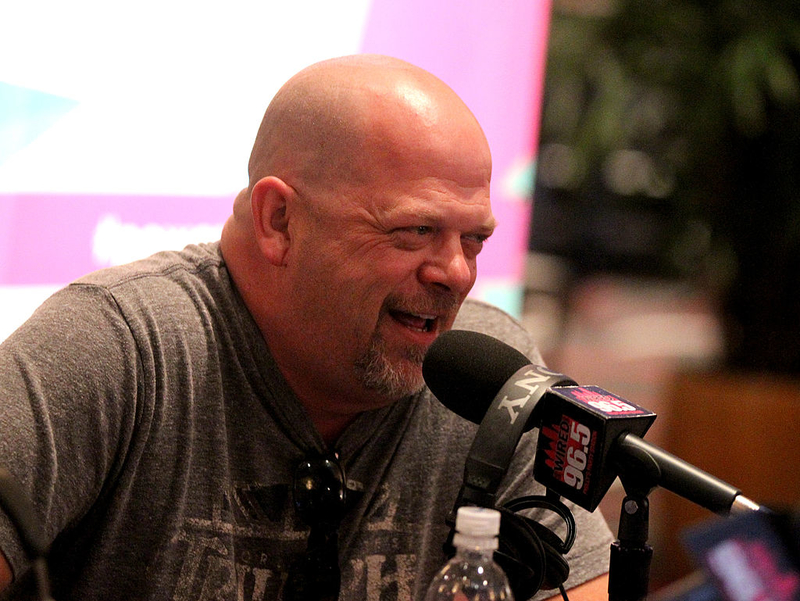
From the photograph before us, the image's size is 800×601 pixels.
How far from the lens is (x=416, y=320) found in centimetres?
149

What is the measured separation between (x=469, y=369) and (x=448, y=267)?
326mm

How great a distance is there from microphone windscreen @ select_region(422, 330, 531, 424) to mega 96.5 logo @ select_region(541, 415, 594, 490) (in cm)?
12

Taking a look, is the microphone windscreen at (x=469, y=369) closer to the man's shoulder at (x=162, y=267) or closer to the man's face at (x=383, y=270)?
the man's face at (x=383, y=270)

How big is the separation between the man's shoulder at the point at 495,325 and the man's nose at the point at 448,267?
28 cm

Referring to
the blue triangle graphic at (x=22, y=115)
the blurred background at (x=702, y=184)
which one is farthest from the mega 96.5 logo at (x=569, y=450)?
the blurred background at (x=702, y=184)

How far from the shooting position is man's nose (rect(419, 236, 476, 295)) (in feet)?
4.72

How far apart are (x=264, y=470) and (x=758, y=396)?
266 centimetres

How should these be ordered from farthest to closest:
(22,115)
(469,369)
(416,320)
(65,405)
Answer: (22,115)
(416,320)
(65,405)
(469,369)

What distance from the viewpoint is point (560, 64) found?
362 centimetres

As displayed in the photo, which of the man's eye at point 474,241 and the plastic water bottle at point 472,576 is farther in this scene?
the man's eye at point 474,241

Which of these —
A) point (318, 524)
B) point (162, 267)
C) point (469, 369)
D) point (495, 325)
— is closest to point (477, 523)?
point (469, 369)

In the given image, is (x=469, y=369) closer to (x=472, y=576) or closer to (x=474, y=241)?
(x=472, y=576)

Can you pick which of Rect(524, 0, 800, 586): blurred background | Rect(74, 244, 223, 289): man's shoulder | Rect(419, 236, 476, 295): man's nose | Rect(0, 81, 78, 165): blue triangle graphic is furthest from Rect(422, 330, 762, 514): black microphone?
Rect(524, 0, 800, 586): blurred background

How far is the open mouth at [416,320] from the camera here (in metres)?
1.48
